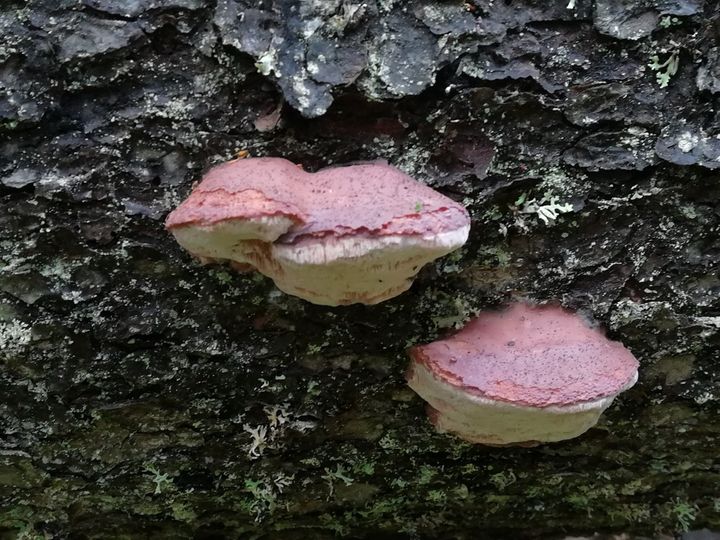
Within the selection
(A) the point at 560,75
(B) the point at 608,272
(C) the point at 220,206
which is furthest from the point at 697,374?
(C) the point at 220,206

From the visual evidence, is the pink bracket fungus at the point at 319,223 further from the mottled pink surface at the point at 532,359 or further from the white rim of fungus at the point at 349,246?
the mottled pink surface at the point at 532,359

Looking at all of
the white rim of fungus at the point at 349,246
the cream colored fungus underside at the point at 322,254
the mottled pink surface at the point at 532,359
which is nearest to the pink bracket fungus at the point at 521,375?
the mottled pink surface at the point at 532,359

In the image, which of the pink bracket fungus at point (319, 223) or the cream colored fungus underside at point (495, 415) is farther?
the cream colored fungus underside at point (495, 415)

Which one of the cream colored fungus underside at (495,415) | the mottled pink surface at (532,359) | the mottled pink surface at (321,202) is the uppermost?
the mottled pink surface at (321,202)

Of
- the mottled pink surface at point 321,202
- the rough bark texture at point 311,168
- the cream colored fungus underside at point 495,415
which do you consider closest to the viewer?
the mottled pink surface at point 321,202

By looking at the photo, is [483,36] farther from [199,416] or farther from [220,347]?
[199,416]

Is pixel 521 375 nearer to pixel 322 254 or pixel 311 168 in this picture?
pixel 322 254

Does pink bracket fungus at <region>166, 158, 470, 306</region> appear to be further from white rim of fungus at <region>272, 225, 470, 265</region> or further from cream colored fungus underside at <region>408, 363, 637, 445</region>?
cream colored fungus underside at <region>408, 363, 637, 445</region>
